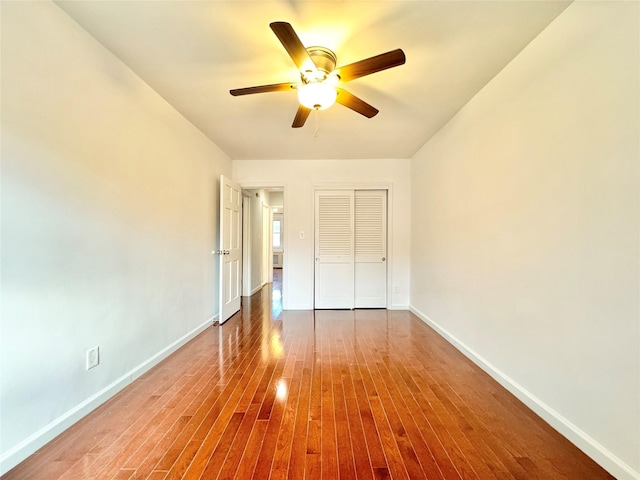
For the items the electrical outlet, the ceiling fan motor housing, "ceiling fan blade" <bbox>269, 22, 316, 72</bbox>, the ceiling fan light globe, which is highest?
the ceiling fan motor housing

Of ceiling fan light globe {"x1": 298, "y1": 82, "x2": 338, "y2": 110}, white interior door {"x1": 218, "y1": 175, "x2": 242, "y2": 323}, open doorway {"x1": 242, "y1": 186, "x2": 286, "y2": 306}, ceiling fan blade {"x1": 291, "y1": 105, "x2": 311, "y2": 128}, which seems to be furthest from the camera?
open doorway {"x1": 242, "y1": 186, "x2": 286, "y2": 306}

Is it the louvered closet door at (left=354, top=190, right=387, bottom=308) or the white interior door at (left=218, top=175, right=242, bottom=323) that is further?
the louvered closet door at (left=354, top=190, right=387, bottom=308)

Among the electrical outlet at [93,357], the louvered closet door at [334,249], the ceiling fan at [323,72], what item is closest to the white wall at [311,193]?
the louvered closet door at [334,249]

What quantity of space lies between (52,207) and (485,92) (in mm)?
3247

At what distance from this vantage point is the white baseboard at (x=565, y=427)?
132cm

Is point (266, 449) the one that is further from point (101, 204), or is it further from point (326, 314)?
point (326, 314)

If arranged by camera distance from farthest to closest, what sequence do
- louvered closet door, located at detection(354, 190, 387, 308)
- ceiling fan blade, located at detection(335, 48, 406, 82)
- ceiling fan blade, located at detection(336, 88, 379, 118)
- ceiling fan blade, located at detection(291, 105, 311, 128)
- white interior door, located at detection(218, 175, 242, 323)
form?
louvered closet door, located at detection(354, 190, 387, 308) < white interior door, located at detection(218, 175, 242, 323) < ceiling fan blade, located at detection(291, 105, 311, 128) < ceiling fan blade, located at detection(336, 88, 379, 118) < ceiling fan blade, located at detection(335, 48, 406, 82)

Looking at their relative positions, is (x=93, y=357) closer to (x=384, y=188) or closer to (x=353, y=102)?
(x=353, y=102)

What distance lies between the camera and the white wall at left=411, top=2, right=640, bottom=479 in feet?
4.28

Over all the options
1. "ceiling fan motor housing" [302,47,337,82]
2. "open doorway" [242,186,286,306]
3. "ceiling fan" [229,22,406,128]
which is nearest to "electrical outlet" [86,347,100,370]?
"ceiling fan" [229,22,406,128]

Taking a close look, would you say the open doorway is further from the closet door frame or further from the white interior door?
the closet door frame

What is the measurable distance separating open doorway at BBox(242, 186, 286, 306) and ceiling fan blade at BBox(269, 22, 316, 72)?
2954 millimetres

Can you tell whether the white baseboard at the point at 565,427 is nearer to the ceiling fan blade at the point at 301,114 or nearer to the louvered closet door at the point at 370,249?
the louvered closet door at the point at 370,249

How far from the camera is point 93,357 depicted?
6.07 ft
